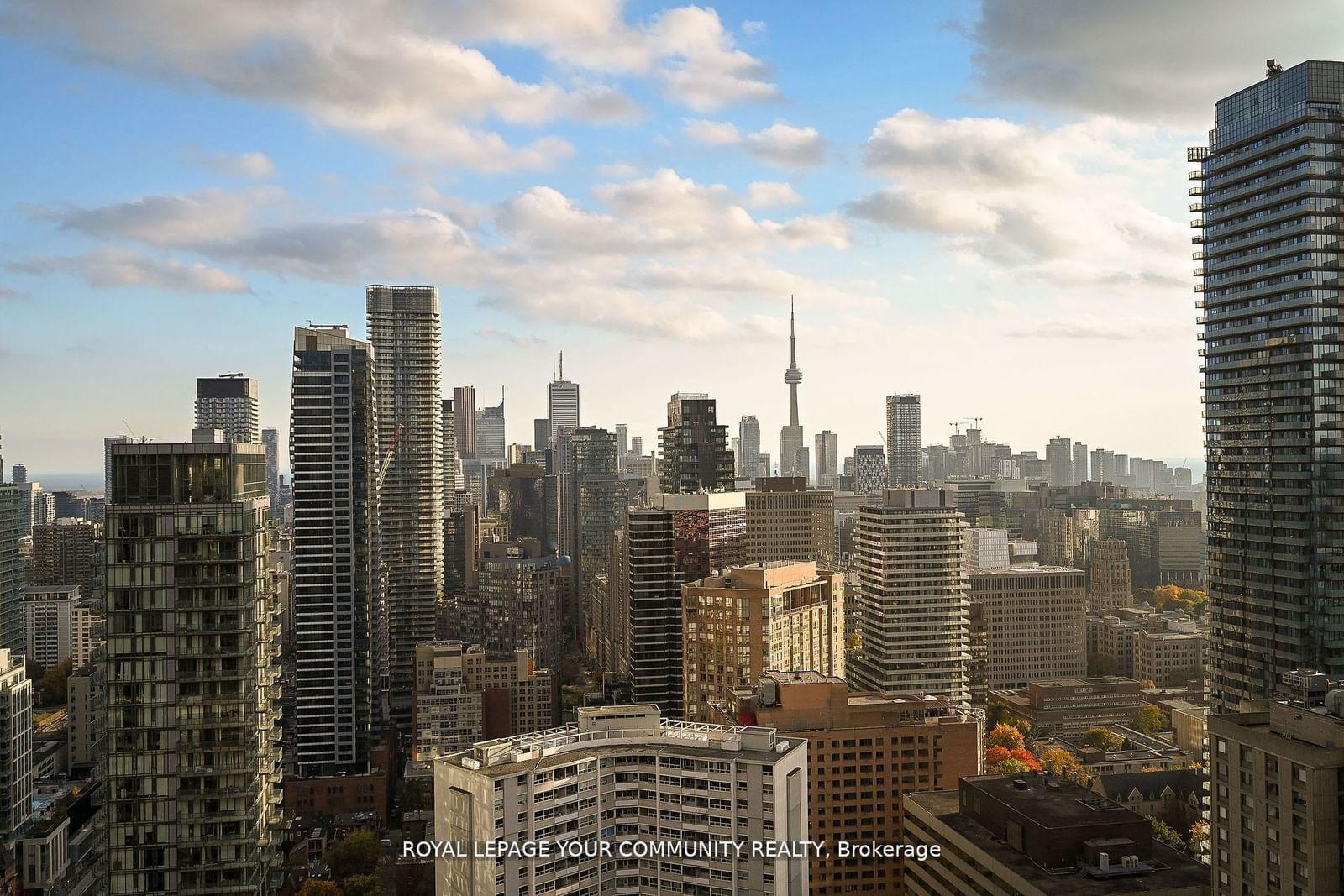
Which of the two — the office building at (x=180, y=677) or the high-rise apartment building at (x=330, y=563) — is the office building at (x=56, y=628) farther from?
the office building at (x=180, y=677)

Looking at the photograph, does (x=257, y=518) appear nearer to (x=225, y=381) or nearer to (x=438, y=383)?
(x=438, y=383)

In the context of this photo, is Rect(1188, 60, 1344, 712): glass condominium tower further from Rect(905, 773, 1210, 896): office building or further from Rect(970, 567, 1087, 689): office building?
Rect(970, 567, 1087, 689): office building

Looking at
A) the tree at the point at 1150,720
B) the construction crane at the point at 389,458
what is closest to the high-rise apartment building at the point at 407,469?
the construction crane at the point at 389,458

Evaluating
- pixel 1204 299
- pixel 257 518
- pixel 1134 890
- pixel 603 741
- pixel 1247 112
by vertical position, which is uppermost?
pixel 1247 112

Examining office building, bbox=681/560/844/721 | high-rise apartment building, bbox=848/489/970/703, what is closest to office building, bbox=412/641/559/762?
office building, bbox=681/560/844/721

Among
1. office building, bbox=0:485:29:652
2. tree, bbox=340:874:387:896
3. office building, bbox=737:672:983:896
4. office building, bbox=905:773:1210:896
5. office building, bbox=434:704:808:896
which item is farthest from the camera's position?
office building, bbox=0:485:29:652

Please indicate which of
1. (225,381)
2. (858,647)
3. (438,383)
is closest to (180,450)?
(858,647)

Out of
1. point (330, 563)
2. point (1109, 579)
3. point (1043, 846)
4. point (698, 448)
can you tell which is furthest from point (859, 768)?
point (1109, 579)
